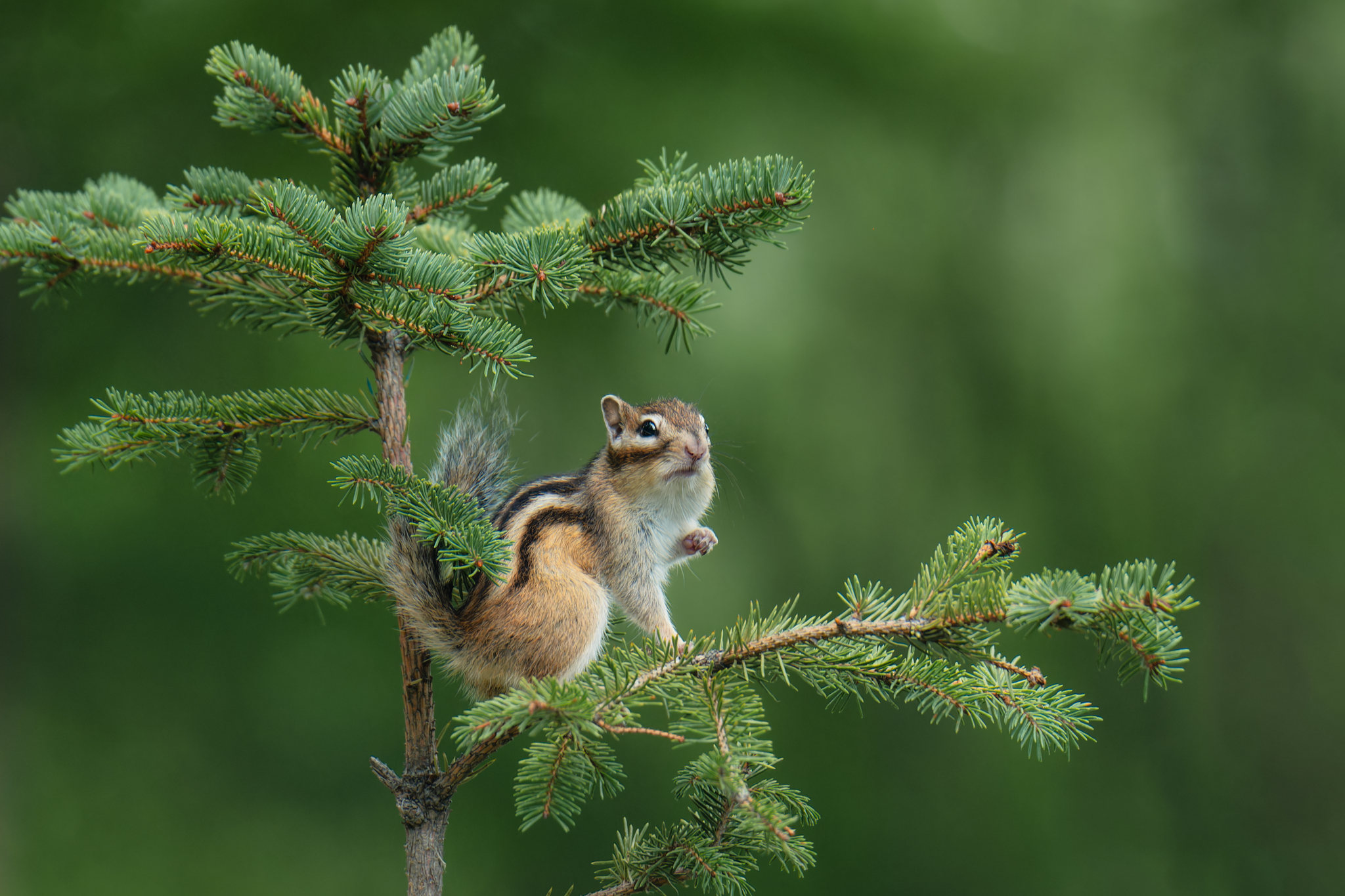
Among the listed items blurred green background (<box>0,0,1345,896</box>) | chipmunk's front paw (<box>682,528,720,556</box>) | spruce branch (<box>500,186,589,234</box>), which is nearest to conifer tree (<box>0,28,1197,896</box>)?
spruce branch (<box>500,186,589,234</box>)

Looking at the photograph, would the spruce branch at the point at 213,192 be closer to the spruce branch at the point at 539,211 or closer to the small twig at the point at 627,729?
the spruce branch at the point at 539,211

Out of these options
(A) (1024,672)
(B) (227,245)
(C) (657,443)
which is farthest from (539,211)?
(A) (1024,672)

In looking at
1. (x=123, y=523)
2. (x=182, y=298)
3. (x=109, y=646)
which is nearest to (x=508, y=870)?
(x=109, y=646)

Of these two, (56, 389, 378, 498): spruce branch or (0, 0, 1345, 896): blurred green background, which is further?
(0, 0, 1345, 896): blurred green background

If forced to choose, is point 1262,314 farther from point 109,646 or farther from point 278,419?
point 109,646

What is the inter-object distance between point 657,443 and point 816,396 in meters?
0.96

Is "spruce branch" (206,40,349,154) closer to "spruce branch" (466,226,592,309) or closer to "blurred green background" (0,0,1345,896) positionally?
"spruce branch" (466,226,592,309)

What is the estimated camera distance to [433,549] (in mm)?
1062

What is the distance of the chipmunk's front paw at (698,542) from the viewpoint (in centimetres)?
138

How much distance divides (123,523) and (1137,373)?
2.17 metres

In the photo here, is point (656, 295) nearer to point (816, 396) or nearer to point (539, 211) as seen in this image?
point (539, 211)

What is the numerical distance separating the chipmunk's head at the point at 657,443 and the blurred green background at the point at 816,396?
60 centimetres

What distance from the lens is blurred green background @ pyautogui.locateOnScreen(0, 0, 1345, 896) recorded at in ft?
6.39

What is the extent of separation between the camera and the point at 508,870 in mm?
2059
